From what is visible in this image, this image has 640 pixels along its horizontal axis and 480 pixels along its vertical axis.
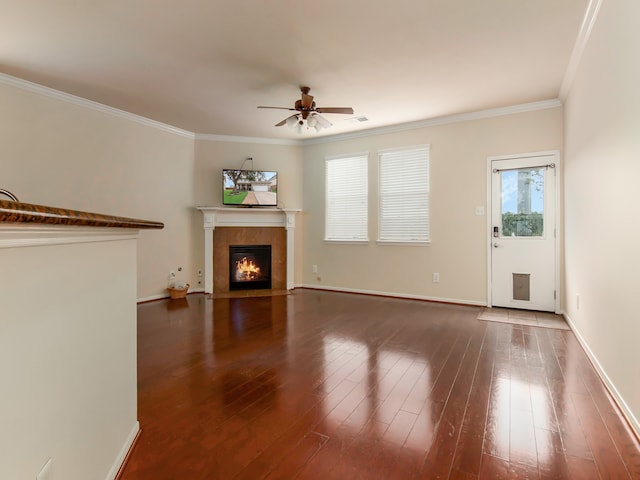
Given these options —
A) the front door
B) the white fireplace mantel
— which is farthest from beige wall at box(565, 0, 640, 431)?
the white fireplace mantel

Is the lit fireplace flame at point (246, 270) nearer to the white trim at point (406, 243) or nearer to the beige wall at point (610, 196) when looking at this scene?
the white trim at point (406, 243)

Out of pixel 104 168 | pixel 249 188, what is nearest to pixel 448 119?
pixel 249 188

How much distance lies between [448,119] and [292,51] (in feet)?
9.10

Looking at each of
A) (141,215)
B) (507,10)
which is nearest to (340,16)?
(507,10)

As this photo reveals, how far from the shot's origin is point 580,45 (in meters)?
2.95

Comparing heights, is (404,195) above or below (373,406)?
above

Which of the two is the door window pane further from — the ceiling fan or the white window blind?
the ceiling fan

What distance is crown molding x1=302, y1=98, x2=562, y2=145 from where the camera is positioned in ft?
14.0

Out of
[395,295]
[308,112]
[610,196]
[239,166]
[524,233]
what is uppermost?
[308,112]

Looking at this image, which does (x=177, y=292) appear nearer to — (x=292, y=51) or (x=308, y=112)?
(x=308, y=112)

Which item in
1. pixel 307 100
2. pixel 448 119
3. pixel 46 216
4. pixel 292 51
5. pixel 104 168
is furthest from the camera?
pixel 448 119

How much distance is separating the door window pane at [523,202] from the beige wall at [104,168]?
4920 millimetres

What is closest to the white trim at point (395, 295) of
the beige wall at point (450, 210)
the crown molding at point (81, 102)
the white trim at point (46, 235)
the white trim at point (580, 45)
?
the beige wall at point (450, 210)

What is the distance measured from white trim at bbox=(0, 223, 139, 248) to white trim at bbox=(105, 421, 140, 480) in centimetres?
97
